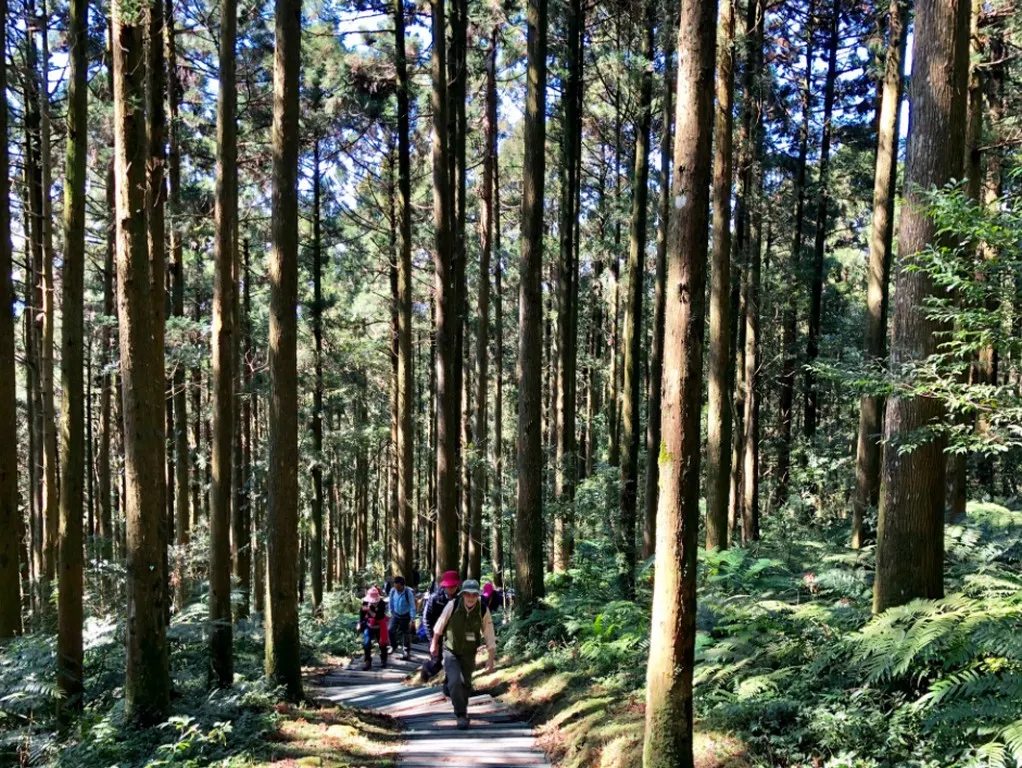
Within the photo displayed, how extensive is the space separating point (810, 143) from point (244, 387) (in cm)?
1946

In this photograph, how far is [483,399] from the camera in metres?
20.9

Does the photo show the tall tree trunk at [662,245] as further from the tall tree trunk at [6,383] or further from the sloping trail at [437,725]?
the tall tree trunk at [6,383]

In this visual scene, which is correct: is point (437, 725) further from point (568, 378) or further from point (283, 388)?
point (568, 378)

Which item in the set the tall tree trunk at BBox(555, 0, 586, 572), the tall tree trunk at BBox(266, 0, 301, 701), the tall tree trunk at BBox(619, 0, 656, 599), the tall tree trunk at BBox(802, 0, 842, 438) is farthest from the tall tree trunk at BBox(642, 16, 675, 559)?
the tall tree trunk at BBox(802, 0, 842, 438)

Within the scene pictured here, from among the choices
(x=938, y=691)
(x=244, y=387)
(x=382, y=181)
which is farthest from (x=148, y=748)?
(x=382, y=181)

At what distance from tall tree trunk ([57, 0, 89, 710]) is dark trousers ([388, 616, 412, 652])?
22.5 feet

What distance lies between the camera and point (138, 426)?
7.61 meters

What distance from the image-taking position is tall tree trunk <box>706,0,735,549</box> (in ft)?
37.9

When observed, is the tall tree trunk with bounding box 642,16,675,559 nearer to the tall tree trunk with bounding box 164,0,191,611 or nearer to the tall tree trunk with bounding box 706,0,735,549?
the tall tree trunk with bounding box 706,0,735,549

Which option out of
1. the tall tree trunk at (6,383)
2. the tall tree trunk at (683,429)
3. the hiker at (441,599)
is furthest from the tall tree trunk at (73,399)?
the tall tree trunk at (683,429)

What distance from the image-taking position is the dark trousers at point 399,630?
15.3 meters

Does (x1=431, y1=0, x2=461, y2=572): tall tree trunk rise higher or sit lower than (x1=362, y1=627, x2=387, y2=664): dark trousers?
higher

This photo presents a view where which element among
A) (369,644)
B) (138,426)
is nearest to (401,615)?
(369,644)

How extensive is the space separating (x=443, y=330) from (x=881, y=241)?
8.98 metres
